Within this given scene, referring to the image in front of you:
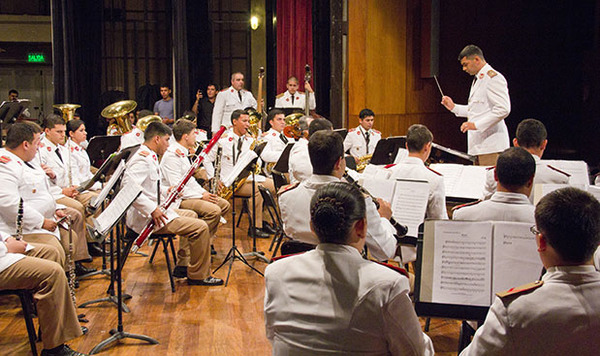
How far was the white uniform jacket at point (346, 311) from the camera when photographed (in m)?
1.71

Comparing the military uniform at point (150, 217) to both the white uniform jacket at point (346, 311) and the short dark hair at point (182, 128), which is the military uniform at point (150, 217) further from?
the white uniform jacket at point (346, 311)

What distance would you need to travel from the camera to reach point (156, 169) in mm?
4898

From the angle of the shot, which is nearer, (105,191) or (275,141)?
(105,191)

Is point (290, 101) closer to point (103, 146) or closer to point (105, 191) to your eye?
point (103, 146)

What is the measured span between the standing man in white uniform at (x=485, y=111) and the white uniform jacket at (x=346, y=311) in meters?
3.98

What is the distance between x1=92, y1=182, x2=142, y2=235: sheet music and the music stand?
8.94 feet

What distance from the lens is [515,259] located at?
2.40 meters

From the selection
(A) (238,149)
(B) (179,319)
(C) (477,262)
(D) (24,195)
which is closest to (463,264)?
(C) (477,262)

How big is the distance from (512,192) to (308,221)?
993 millimetres

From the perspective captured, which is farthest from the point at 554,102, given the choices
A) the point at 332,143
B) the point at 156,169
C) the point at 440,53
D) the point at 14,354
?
the point at 14,354

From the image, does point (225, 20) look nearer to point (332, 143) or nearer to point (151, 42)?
point (151, 42)

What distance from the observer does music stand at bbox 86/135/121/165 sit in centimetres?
629

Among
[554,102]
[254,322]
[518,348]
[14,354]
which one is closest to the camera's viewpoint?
[518,348]

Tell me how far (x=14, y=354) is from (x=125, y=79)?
343 inches
